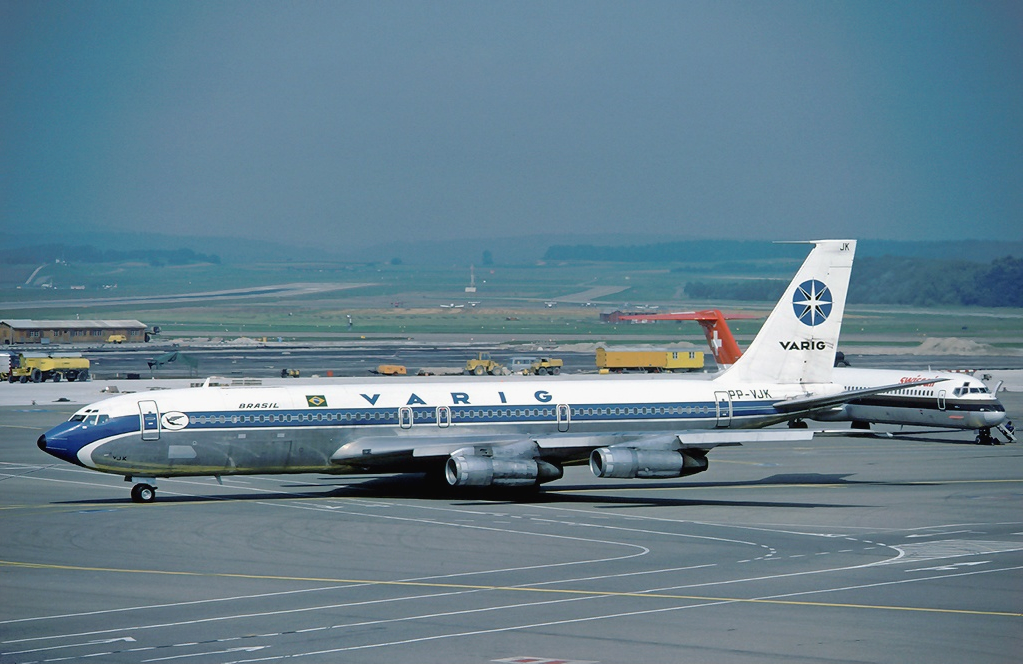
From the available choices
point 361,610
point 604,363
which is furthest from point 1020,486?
point 604,363

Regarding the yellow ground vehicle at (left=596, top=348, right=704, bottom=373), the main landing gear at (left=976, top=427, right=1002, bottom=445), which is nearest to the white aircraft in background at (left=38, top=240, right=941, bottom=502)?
the main landing gear at (left=976, top=427, right=1002, bottom=445)

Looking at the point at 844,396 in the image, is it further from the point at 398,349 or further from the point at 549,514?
the point at 398,349

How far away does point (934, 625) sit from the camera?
28688mm

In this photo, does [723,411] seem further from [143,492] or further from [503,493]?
[143,492]

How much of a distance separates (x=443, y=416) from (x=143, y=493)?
38.1 feet

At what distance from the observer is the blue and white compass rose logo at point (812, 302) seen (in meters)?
56.8

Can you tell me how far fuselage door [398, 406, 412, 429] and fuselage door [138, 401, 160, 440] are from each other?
29.6ft

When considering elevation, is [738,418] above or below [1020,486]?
above

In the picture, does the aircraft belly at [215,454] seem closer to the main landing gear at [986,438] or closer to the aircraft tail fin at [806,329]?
the aircraft tail fin at [806,329]

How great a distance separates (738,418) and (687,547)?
52.3 feet

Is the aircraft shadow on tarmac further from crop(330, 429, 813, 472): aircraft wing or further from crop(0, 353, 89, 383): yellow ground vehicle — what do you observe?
crop(0, 353, 89, 383): yellow ground vehicle

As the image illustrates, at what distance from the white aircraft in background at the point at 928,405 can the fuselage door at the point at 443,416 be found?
24.4 m

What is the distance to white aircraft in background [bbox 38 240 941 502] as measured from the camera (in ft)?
159

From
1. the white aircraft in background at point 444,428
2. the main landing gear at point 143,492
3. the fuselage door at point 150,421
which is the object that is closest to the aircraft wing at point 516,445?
the white aircraft in background at point 444,428
